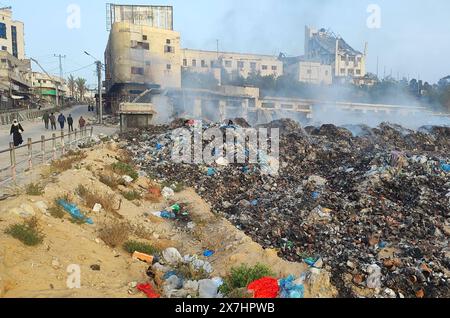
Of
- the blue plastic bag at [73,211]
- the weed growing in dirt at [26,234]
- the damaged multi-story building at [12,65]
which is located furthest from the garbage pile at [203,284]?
the damaged multi-story building at [12,65]

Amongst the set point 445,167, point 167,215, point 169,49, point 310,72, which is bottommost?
point 167,215

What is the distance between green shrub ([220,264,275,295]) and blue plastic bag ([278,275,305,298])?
31cm

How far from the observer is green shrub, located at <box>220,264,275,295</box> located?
549cm

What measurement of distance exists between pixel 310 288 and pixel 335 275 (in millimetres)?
1117

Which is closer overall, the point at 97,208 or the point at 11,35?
the point at 97,208

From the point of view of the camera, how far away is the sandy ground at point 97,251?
5131mm

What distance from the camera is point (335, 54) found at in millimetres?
77500

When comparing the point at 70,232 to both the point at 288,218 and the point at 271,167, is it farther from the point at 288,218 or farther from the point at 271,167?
the point at 271,167

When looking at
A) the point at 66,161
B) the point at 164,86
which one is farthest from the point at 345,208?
the point at 164,86

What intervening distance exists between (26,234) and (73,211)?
5.92 ft

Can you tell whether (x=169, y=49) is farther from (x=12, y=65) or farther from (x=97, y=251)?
(x=97, y=251)

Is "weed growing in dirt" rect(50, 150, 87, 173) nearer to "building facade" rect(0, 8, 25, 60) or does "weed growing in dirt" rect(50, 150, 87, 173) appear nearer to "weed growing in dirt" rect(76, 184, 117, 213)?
"weed growing in dirt" rect(76, 184, 117, 213)

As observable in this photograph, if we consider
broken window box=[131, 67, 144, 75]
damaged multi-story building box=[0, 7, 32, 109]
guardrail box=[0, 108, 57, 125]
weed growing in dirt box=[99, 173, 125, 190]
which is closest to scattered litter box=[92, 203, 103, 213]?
weed growing in dirt box=[99, 173, 125, 190]

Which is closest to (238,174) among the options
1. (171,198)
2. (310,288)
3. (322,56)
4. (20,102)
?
(171,198)
